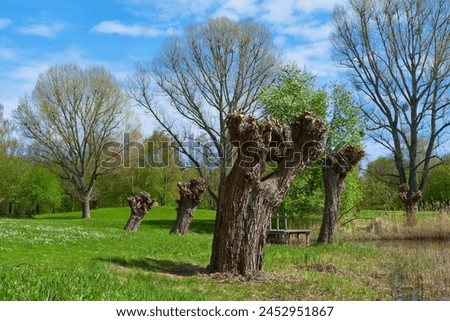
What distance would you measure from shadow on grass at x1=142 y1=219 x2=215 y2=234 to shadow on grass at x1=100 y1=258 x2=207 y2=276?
71.0 ft

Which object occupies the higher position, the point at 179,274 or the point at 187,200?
the point at 187,200

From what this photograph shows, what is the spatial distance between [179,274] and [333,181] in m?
11.4

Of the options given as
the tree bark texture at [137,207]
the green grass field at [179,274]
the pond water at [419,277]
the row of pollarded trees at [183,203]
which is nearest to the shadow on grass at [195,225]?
the tree bark texture at [137,207]

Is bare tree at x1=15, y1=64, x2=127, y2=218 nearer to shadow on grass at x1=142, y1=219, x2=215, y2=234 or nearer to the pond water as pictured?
shadow on grass at x1=142, y1=219, x2=215, y2=234

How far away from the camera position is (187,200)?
27016 millimetres

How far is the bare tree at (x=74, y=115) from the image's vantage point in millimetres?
45750

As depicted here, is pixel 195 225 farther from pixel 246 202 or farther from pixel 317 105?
pixel 246 202

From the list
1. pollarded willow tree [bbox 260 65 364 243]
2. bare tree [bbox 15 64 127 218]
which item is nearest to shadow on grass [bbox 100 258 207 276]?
pollarded willow tree [bbox 260 65 364 243]

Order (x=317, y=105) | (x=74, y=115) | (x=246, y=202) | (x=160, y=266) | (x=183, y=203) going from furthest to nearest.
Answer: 1. (x=74, y=115)
2. (x=317, y=105)
3. (x=183, y=203)
4. (x=160, y=266)
5. (x=246, y=202)

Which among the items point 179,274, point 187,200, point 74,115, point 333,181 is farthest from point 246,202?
point 74,115

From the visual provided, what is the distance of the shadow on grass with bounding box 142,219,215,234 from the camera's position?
116 feet

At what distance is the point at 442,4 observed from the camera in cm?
3812
